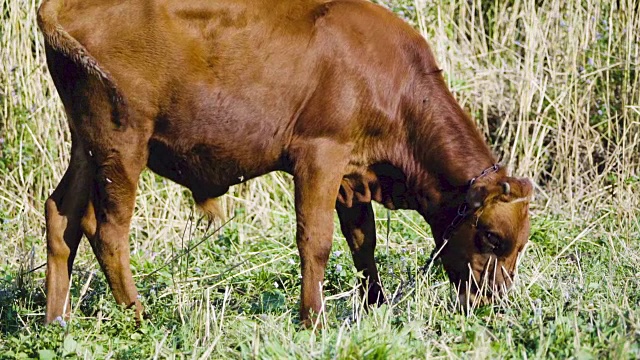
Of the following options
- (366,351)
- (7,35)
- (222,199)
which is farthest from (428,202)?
(7,35)

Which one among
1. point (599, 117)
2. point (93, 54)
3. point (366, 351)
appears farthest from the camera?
point (599, 117)

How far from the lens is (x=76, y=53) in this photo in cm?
514

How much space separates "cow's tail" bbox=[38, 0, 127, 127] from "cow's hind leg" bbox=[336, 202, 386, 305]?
54.9 inches

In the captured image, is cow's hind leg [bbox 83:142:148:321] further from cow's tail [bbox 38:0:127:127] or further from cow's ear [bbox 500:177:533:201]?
cow's ear [bbox 500:177:533:201]

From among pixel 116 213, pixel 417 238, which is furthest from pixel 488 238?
pixel 116 213

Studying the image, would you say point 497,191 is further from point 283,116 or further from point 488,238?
point 283,116

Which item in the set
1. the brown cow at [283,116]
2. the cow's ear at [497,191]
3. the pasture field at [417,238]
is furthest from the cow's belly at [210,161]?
the cow's ear at [497,191]

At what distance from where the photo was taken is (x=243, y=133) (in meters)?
5.36

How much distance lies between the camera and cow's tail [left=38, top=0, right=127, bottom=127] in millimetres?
5141

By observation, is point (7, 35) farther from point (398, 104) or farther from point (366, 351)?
point (366, 351)

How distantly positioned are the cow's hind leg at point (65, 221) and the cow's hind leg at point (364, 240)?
4.81 feet

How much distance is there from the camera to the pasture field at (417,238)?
14.9 ft

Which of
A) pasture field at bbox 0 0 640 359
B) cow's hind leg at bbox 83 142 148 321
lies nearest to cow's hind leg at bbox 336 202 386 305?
pasture field at bbox 0 0 640 359

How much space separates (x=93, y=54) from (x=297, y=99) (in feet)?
3.57
